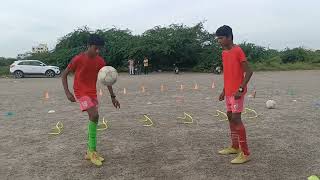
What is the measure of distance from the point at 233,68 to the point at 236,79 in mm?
169

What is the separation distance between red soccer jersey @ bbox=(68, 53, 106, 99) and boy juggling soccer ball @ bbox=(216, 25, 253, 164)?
6.28 ft

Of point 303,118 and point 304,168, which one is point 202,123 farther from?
point 304,168

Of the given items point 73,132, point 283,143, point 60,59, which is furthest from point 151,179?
point 60,59

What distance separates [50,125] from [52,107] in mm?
3683

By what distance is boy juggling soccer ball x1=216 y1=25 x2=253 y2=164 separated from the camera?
6607mm

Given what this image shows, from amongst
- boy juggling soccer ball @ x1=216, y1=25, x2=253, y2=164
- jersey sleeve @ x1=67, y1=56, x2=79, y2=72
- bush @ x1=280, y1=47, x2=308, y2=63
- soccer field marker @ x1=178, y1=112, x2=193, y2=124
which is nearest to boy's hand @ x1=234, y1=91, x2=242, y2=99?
boy juggling soccer ball @ x1=216, y1=25, x2=253, y2=164

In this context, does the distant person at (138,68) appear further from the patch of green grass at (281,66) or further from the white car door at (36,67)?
the patch of green grass at (281,66)

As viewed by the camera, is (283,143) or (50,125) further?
(50,125)

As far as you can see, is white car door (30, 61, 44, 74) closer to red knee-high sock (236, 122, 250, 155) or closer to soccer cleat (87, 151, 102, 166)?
soccer cleat (87, 151, 102, 166)

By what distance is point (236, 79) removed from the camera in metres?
6.75

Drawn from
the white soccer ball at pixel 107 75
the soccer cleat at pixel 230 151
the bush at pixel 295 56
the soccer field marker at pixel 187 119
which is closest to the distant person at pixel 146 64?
the bush at pixel 295 56

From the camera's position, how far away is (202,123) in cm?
1016

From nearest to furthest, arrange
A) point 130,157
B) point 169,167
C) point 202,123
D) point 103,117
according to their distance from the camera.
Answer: point 169,167 < point 130,157 < point 202,123 < point 103,117

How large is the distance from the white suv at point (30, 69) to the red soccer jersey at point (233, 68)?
30703mm
